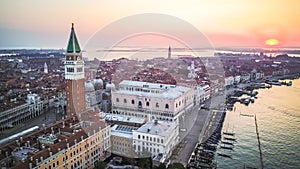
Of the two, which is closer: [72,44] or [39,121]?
[72,44]

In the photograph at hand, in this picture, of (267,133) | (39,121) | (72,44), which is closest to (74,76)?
(72,44)

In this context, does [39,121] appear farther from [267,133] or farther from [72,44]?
[267,133]

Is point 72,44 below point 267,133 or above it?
above

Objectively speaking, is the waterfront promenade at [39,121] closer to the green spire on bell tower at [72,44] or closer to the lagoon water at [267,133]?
the green spire on bell tower at [72,44]

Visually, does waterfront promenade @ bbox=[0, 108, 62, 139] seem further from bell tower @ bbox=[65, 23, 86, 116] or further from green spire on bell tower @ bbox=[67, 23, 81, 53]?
green spire on bell tower @ bbox=[67, 23, 81, 53]

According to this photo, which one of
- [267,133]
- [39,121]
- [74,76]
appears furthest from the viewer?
[39,121]

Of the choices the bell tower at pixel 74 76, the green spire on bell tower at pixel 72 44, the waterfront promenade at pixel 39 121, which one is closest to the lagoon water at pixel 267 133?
the bell tower at pixel 74 76

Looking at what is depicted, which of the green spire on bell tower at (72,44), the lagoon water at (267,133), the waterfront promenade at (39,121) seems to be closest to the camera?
the lagoon water at (267,133)
